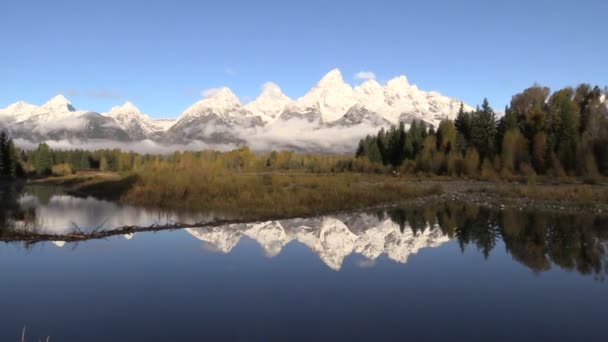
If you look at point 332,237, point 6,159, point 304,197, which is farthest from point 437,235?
point 6,159

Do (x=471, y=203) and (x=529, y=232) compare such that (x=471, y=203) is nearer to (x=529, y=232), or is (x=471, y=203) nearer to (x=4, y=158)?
(x=529, y=232)

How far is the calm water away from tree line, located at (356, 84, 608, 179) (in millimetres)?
36791

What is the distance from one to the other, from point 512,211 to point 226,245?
824 inches

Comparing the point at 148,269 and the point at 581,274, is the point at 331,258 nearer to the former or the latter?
the point at 148,269

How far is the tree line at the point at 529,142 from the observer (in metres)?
56.4

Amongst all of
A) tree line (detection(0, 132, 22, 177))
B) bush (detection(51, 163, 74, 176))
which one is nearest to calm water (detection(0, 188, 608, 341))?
tree line (detection(0, 132, 22, 177))

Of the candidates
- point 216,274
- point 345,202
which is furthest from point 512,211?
point 216,274

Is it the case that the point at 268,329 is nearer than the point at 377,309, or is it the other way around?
the point at 268,329

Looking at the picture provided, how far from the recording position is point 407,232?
2419cm

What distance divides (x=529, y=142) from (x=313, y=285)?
199ft

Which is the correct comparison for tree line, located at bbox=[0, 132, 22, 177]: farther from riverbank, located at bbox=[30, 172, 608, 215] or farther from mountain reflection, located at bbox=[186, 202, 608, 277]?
mountain reflection, located at bbox=[186, 202, 608, 277]

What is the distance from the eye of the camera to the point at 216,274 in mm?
15070

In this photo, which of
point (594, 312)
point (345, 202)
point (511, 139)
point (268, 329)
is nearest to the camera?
point (268, 329)

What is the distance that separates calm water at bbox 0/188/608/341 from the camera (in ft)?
33.0
